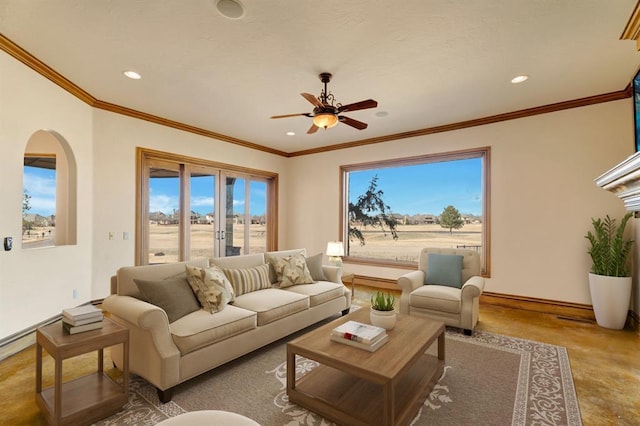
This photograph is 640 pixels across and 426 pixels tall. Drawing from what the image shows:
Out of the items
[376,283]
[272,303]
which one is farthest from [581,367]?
[376,283]

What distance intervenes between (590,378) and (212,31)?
4.30 m

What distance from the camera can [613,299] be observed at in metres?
3.55

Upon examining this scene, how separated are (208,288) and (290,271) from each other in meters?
1.23

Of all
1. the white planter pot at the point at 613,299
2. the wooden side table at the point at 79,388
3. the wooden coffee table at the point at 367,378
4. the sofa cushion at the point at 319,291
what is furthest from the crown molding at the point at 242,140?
the sofa cushion at the point at 319,291

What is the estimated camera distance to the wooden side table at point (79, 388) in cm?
181

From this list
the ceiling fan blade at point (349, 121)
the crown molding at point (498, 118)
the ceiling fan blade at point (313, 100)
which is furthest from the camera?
the crown molding at point (498, 118)

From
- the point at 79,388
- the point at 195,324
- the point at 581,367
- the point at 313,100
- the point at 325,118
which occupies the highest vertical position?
the point at 313,100

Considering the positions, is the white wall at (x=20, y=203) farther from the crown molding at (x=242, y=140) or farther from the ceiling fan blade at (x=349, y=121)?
the ceiling fan blade at (x=349, y=121)

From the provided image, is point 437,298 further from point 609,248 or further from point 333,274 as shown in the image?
point 609,248

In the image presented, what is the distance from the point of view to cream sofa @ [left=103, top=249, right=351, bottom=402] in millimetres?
2174

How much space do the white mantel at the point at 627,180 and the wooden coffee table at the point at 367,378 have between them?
154cm

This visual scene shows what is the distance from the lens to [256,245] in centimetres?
665

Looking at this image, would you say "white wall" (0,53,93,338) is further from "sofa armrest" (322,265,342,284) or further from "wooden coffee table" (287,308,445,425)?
"sofa armrest" (322,265,342,284)

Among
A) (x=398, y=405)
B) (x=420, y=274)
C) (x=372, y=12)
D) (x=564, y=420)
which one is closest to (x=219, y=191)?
(x=420, y=274)
